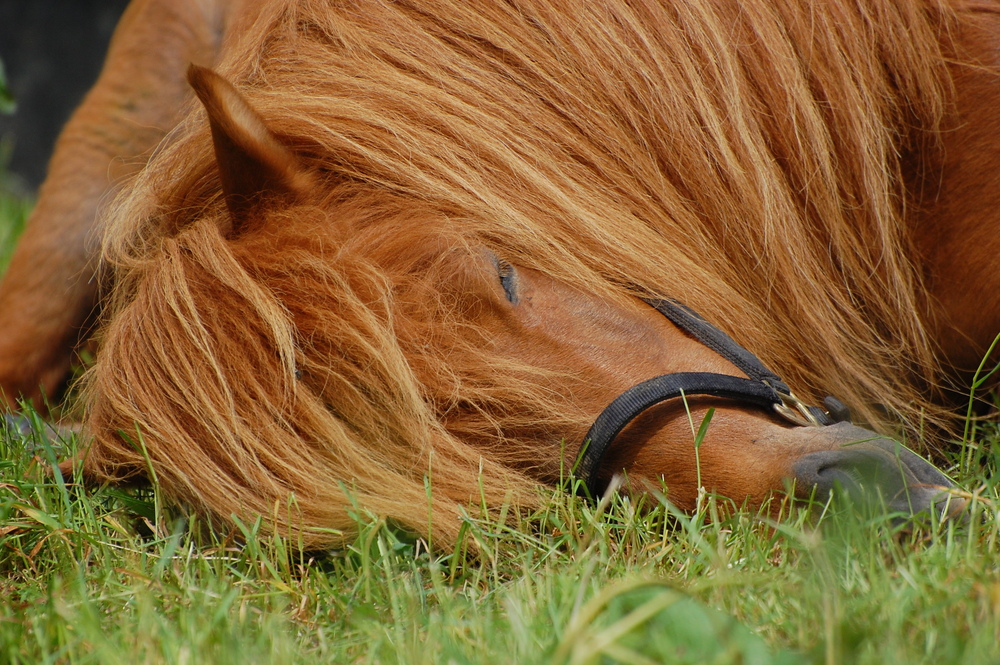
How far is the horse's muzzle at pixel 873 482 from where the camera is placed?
948 millimetres

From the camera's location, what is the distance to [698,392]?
104cm

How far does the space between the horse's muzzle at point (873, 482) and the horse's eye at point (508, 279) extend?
39 centimetres

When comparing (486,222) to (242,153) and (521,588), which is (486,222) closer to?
(242,153)

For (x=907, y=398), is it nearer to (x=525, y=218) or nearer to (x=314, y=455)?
(x=525, y=218)

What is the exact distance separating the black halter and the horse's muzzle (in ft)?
0.36

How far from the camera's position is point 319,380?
107 centimetres

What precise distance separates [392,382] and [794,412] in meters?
0.50

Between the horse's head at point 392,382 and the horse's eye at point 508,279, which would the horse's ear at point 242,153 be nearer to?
the horse's head at point 392,382

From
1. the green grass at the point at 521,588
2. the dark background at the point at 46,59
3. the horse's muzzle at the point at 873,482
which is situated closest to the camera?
the green grass at the point at 521,588

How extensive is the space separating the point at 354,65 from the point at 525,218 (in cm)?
36

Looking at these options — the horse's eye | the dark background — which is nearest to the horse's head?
the horse's eye

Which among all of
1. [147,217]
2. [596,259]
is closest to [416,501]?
[596,259]

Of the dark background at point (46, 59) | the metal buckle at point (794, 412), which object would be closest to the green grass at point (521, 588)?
the metal buckle at point (794, 412)

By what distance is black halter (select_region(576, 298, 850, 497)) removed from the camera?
103cm
